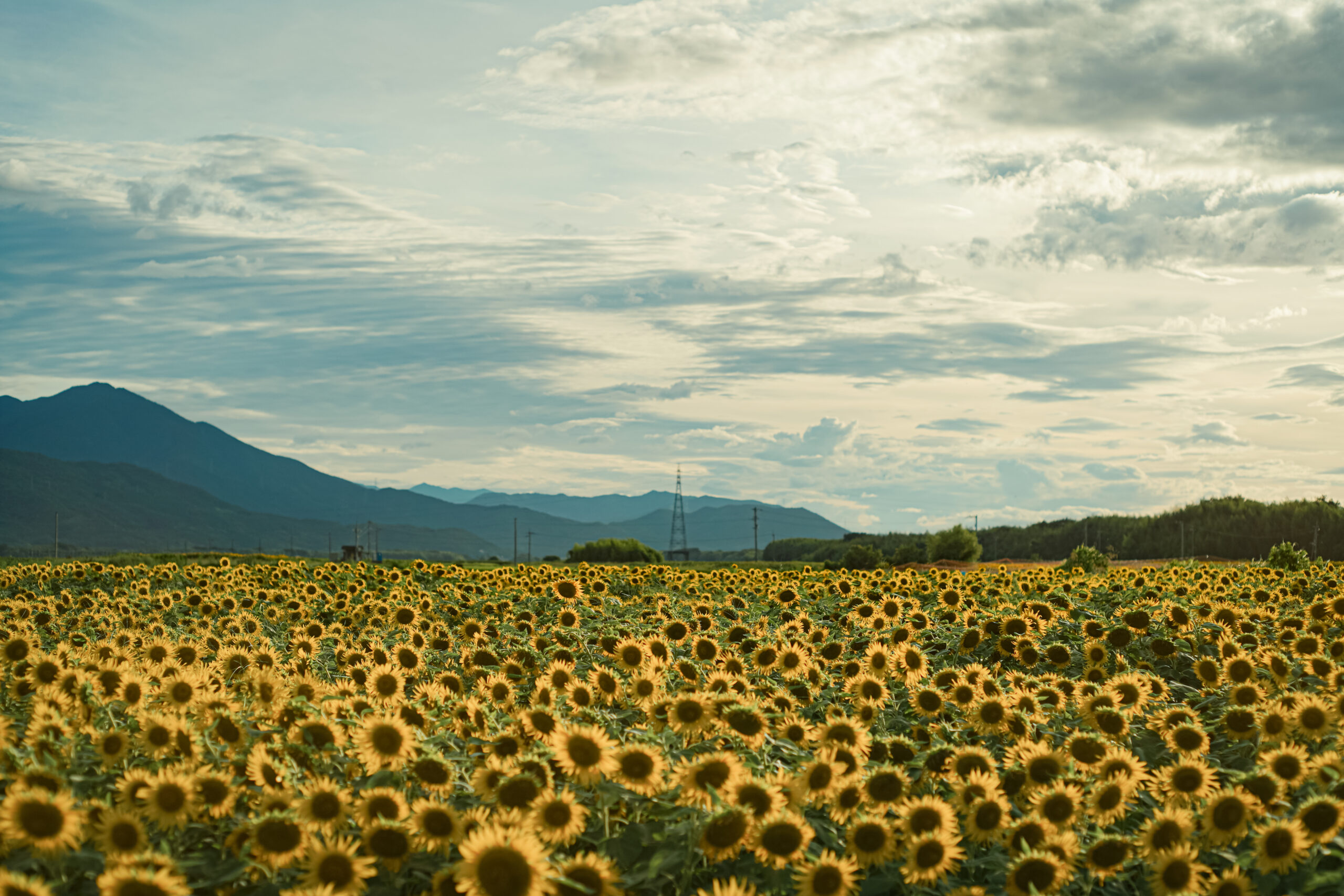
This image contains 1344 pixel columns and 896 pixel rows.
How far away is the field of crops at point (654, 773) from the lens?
14.4 feet

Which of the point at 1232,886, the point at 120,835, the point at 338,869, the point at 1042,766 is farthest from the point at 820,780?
the point at 120,835

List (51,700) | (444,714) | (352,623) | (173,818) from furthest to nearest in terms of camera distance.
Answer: (352,623) < (444,714) < (51,700) < (173,818)

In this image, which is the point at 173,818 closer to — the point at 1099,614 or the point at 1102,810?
the point at 1102,810

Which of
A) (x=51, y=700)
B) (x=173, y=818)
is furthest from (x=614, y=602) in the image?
(x=173, y=818)

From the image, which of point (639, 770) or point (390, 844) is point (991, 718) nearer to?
point (639, 770)

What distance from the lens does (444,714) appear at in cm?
639

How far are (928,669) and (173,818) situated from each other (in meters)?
7.47

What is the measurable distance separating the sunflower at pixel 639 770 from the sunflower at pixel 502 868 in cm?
85

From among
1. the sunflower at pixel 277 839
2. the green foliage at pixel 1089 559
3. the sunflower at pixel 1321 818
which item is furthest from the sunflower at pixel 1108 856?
the green foliage at pixel 1089 559

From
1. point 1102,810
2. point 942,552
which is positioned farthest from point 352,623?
point 942,552

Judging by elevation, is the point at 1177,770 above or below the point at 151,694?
below

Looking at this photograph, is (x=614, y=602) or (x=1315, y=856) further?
(x=614, y=602)

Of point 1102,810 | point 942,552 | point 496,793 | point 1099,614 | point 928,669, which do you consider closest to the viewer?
point 496,793

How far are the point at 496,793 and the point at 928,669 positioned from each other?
635cm
